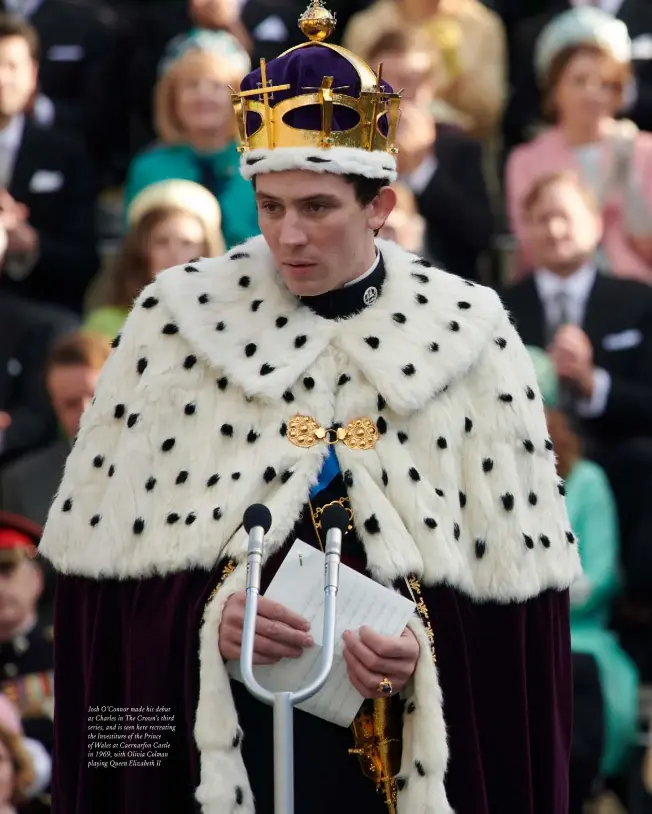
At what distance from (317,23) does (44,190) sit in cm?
433

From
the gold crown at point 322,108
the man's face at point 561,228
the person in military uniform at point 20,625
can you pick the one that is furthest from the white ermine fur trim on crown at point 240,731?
the man's face at point 561,228

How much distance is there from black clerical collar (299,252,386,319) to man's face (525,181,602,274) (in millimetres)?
3611

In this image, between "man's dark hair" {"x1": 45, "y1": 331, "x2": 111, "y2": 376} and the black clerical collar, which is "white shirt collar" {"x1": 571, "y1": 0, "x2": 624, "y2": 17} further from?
the black clerical collar

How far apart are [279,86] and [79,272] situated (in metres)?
4.32

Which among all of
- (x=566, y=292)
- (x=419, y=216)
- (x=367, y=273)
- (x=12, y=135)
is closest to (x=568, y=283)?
(x=566, y=292)

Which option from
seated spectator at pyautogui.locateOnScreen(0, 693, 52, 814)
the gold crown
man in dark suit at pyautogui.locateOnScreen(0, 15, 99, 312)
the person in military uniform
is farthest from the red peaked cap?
the gold crown

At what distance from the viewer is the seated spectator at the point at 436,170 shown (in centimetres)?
830

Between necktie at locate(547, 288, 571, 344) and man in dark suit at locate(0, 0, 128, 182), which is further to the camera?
man in dark suit at locate(0, 0, 128, 182)

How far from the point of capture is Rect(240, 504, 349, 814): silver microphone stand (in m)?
3.40

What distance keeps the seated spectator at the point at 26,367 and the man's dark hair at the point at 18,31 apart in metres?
0.93

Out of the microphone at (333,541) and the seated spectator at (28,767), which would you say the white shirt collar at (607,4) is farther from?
the microphone at (333,541)

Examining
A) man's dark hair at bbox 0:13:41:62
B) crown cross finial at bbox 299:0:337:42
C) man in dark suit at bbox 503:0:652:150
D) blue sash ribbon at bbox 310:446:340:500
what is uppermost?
man in dark suit at bbox 503:0:652:150

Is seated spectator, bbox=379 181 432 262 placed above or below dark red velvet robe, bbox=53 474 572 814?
above

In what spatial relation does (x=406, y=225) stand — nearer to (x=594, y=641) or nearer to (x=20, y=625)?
(x=594, y=641)
